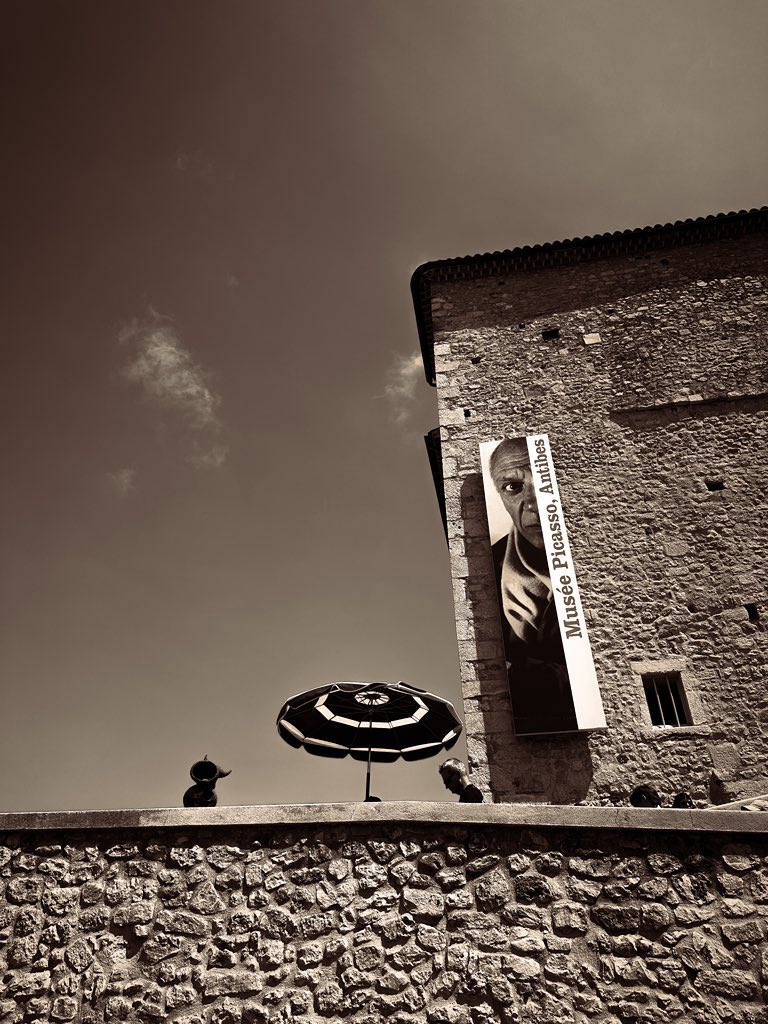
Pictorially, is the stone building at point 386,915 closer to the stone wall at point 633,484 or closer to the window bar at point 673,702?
the stone wall at point 633,484

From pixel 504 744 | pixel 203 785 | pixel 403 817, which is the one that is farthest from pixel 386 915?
pixel 504 744

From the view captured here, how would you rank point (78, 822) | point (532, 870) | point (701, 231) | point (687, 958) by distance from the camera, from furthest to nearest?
point (701, 231), point (78, 822), point (532, 870), point (687, 958)

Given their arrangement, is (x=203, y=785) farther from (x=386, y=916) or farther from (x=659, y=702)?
(x=659, y=702)

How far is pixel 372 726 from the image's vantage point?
7.17 m

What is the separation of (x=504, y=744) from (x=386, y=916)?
4489 millimetres

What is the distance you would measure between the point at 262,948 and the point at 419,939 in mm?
943

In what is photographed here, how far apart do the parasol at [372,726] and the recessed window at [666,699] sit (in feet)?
9.54

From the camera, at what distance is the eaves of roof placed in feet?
40.5

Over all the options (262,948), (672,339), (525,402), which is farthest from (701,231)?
(262,948)

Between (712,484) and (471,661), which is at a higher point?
(712,484)

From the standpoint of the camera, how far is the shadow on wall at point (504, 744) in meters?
8.12

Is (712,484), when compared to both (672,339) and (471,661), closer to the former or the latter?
(672,339)

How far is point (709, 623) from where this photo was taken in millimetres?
8953

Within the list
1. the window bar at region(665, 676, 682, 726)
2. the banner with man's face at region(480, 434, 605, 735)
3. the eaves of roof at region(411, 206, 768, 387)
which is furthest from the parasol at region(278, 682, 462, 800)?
the eaves of roof at region(411, 206, 768, 387)
